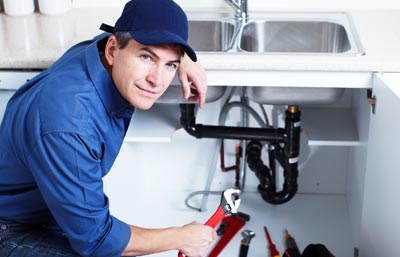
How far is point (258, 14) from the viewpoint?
223 cm

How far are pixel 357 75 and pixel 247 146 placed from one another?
73cm

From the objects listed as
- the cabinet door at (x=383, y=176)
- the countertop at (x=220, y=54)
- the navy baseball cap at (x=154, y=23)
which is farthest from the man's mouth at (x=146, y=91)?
the cabinet door at (x=383, y=176)

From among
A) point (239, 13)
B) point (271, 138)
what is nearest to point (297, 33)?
point (239, 13)

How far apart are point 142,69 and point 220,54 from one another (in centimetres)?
57

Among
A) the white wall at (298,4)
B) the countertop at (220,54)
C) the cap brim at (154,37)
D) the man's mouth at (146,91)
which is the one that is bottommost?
the countertop at (220,54)

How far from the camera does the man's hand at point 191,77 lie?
1.67 metres

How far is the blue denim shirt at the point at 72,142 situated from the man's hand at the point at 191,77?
262 mm

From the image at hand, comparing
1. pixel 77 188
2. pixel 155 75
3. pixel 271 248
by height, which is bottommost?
pixel 271 248

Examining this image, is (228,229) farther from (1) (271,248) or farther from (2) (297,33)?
(2) (297,33)

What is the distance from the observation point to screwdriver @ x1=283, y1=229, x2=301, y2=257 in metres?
2.02

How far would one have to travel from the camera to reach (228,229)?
2.33 m

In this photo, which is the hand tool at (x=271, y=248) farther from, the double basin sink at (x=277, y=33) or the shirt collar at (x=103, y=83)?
the shirt collar at (x=103, y=83)

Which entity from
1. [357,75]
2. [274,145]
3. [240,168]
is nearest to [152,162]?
[240,168]

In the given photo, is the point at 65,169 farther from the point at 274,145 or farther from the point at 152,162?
the point at 152,162
